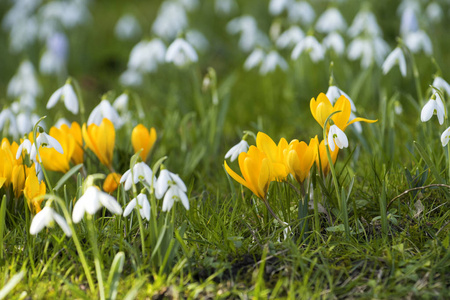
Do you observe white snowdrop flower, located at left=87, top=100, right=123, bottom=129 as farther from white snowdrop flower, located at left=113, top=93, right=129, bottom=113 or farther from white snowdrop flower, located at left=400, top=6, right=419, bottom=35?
white snowdrop flower, located at left=400, top=6, right=419, bottom=35

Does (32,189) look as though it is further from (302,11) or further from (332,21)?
(302,11)

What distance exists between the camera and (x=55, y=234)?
73.9 inches

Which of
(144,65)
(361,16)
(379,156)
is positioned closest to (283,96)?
(361,16)

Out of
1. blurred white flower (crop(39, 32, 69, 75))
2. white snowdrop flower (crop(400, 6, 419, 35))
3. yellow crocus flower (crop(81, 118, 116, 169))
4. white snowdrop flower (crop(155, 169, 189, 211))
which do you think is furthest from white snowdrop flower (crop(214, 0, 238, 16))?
white snowdrop flower (crop(155, 169, 189, 211))

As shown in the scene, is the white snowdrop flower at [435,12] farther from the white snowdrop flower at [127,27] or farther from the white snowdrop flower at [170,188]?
the white snowdrop flower at [170,188]

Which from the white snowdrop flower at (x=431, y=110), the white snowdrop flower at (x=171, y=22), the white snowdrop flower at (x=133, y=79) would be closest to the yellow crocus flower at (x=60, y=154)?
the white snowdrop flower at (x=431, y=110)

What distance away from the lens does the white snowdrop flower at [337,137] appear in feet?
5.51

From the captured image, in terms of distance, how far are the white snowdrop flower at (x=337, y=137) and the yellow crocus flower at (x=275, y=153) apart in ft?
0.60

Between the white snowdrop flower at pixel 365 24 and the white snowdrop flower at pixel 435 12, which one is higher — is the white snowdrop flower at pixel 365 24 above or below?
above

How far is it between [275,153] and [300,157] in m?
0.10

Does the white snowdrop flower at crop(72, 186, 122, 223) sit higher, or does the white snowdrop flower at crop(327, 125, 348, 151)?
the white snowdrop flower at crop(72, 186, 122, 223)

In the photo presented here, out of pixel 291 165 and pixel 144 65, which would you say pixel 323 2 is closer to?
pixel 144 65

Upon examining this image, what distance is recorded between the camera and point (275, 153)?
71.7 inches

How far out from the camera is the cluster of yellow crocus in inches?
68.3
